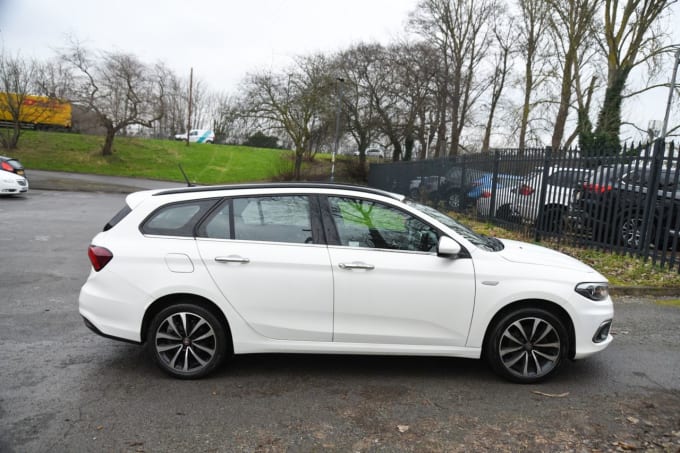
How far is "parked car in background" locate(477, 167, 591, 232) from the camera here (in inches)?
396

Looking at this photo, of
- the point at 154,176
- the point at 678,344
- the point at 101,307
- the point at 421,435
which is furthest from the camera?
the point at 154,176

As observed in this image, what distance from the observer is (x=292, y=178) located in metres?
35.0

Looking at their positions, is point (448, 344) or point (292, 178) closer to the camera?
point (448, 344)

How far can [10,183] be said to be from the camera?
18297 millimetres

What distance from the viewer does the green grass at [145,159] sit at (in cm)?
3569

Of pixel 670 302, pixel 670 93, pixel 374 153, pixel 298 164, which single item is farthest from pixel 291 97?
pixel 670 302

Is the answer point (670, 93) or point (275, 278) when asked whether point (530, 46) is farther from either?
point (275, 278)

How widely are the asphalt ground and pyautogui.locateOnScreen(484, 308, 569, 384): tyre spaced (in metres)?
0.13

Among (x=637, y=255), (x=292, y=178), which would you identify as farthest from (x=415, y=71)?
(x=637, y=255)

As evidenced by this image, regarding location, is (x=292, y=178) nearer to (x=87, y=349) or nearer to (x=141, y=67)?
(x=141, y=67)

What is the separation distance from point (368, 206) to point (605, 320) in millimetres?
2220

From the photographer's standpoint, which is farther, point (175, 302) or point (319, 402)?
point (175, 302)

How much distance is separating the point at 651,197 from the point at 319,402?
7.49 m

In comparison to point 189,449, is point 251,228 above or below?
above
